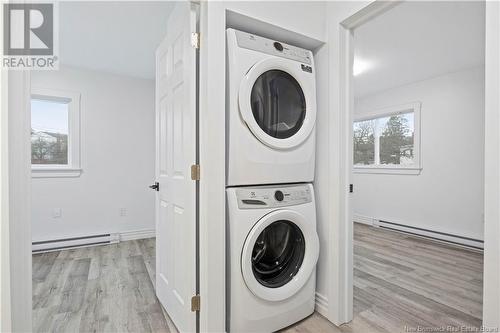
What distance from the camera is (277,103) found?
5.52 ft

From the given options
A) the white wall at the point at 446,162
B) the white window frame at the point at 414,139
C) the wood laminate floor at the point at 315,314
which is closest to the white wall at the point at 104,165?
the wood laminate floor at the point at 315,314

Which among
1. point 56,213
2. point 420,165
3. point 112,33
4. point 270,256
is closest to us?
point 270,256

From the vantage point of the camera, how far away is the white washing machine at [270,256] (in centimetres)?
151

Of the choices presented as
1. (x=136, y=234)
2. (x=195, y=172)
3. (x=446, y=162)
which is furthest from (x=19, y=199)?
(x=446, y=162)

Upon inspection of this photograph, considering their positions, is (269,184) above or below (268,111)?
below

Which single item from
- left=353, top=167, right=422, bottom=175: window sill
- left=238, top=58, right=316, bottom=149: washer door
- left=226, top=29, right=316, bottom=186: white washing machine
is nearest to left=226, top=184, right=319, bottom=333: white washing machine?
left=226, top=29, right=316, bottom=186: white washing machine

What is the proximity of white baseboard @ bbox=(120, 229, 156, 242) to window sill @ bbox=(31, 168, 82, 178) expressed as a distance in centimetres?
100

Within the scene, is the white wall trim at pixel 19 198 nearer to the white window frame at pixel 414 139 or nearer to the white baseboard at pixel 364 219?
the white window frame at pixel 414 139

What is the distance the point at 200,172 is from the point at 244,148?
0.28m

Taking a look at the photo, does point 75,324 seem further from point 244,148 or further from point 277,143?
point 277,143

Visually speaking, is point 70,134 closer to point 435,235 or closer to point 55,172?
point 55,172

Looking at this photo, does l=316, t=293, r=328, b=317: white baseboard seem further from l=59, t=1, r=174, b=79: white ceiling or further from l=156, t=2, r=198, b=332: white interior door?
l=59, t=1, r=174, b=79: white ceiling

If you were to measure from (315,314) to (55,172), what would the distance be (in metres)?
3.38

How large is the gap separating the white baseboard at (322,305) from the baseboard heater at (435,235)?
2704 millimetres
